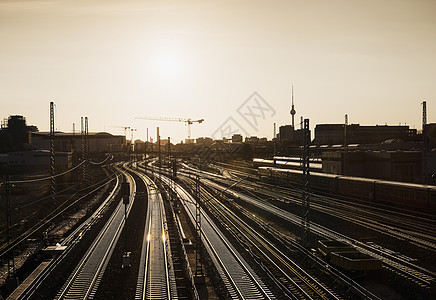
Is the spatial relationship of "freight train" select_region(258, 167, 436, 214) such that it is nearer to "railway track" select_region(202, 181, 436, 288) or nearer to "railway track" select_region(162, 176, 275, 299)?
"railway track" select_region(202, 181, 436, 288)

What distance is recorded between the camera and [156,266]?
760 inches

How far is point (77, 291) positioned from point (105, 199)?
3085 cm

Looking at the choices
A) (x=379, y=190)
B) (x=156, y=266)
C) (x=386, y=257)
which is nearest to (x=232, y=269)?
(x=156, y=266)

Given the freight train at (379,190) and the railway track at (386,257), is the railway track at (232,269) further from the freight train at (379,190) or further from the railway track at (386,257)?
the freight train at (379,190)

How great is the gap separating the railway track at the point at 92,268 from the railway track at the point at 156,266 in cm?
200

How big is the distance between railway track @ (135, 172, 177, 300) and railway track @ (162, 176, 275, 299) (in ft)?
8.13

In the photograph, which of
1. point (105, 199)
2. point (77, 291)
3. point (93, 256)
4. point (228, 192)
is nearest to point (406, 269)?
point (77, 291)

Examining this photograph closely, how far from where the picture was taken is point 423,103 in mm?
40625

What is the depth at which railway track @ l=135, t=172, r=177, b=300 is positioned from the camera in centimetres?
1570

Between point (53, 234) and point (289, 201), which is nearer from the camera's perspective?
point (53, 234)

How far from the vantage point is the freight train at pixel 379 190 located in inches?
1110

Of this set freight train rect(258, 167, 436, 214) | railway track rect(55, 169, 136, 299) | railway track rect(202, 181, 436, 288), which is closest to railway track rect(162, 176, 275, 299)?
railway track rect(55, 169, 136, 299)

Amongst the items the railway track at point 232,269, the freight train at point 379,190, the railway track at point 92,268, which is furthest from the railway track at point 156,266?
the freight train at point 379,190

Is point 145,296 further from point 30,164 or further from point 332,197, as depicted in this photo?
point 30,164
